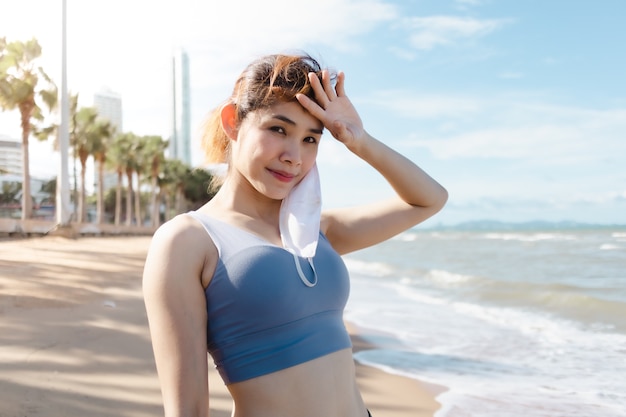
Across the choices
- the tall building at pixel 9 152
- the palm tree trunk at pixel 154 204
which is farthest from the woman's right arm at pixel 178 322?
the palm tree trunk at pixel 154 204

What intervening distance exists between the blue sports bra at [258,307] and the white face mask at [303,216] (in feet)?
0.15

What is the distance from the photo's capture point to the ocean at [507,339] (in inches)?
239

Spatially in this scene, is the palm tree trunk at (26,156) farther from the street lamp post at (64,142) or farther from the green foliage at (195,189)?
the green foliage at (195,189)

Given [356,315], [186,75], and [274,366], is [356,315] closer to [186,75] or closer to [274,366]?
[274,366]

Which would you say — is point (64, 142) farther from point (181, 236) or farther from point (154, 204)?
point (154, 204)

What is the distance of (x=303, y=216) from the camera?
1.81 metres

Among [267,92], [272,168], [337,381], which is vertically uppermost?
[267,92]

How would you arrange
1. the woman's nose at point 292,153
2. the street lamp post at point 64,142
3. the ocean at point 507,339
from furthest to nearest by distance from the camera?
the street lamp post at point 64,142 → the ocean at point 507,339 → the woman's nose at point 292,153

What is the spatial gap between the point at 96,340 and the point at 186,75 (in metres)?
111

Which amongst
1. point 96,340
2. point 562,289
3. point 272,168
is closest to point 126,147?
point 562,289

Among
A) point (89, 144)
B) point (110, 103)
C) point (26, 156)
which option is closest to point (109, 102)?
point (110, 103)

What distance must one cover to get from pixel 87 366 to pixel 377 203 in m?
4.57

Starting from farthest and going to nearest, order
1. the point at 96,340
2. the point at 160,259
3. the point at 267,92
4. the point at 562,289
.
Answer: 1. the point at 562,289
2. the point at 96,340
3. the point at 267,92
4. the point at 160,259

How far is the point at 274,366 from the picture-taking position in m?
1.64
